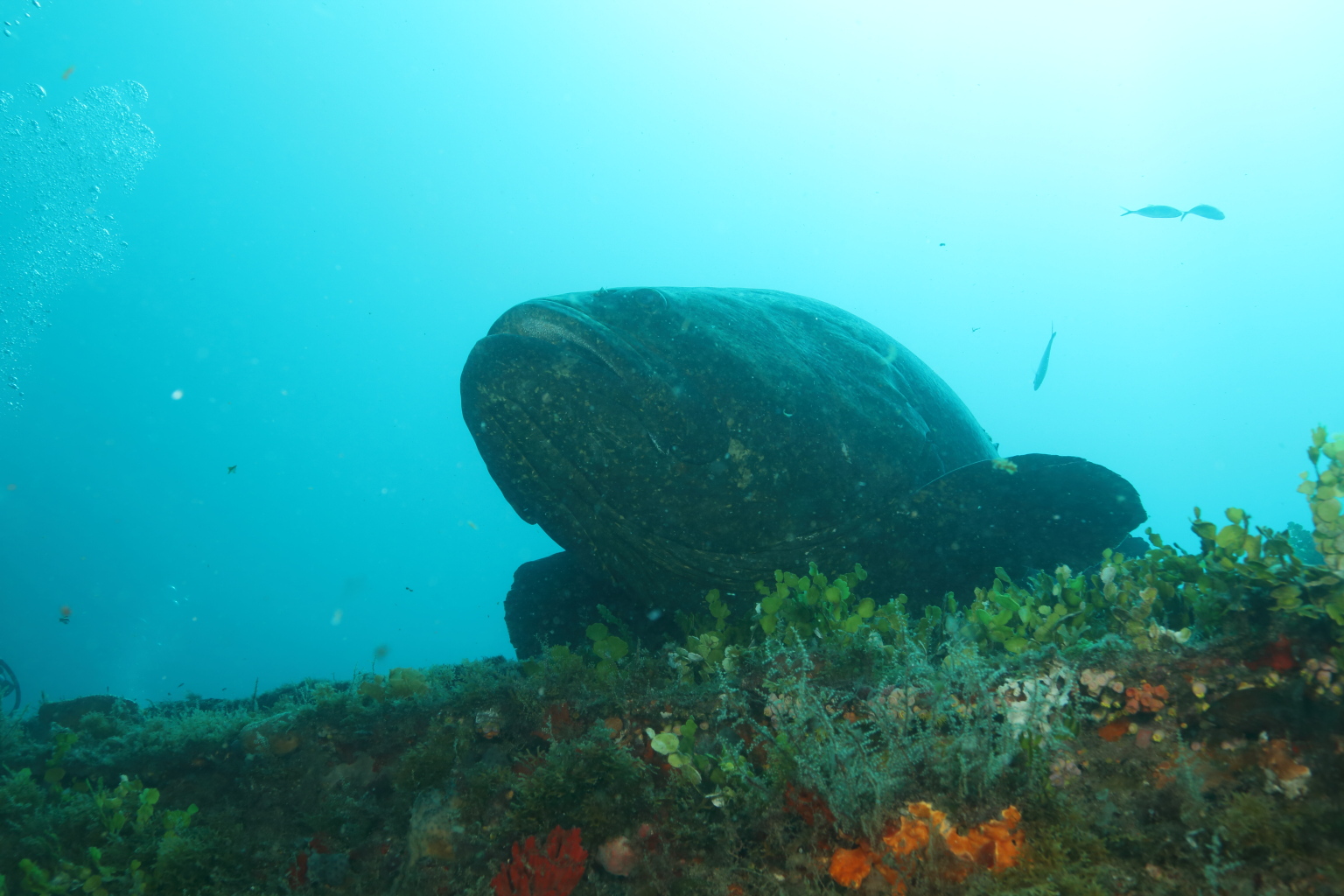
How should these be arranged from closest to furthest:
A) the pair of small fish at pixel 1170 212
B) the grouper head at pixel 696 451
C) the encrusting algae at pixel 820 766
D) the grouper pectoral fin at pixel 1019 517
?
the encrusting algae at pixel 820 766 < the grouper head at pixel 696 451 < the grouper pectoral fin at pixel 1019 517 < the pair of small fish at pixel 1170 212

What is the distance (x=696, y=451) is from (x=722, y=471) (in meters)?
0.28

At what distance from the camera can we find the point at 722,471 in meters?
4.42

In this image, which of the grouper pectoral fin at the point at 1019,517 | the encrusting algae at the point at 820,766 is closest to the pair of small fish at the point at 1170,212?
the grouper pectoral fin at the point at 1019,517

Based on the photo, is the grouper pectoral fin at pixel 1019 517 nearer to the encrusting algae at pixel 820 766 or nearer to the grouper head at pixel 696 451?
the grouper head at pixel 696 451

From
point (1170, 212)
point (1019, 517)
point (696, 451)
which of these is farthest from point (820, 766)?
point (1170, 212)

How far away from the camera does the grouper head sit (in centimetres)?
412

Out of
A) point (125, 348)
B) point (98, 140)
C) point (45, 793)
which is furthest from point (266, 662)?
point (45, 793)

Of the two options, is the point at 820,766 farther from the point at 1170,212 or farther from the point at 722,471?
the point at 1170,212

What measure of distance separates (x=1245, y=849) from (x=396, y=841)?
9.49ft

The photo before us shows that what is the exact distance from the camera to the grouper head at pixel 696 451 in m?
4.12

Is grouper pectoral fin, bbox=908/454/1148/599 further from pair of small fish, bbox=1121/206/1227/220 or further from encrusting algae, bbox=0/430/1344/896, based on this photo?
pair of small fish, bbox=1121/206/1227/220

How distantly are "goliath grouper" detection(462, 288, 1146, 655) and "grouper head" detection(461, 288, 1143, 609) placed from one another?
1 centimetres

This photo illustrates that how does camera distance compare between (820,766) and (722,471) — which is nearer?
(820,766)

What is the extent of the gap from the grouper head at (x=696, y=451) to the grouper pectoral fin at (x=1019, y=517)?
0.06 ft
